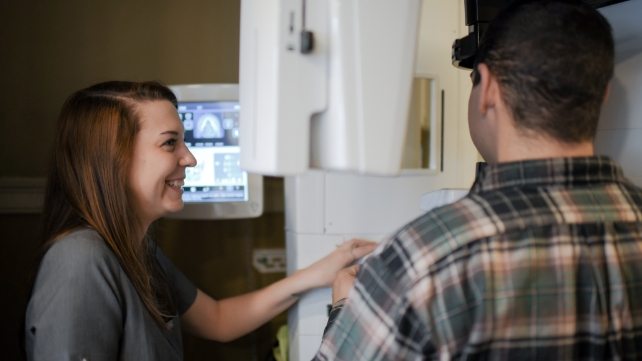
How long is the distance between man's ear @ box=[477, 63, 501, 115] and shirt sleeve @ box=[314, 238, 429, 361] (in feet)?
0.80

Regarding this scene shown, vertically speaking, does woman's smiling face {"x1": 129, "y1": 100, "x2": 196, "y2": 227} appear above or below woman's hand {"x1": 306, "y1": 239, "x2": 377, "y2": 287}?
above

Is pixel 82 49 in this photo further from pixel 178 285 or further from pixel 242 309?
pixel 242 309

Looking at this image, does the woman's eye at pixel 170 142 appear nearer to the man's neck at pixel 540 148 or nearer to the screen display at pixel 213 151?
the screen display at pixel 213 151

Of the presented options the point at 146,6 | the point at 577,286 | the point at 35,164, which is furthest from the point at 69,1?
the point at 577,286

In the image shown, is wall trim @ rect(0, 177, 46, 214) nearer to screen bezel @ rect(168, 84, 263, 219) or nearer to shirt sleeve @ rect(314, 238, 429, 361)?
screen bezel @ rect(168, 84, 263, 219)

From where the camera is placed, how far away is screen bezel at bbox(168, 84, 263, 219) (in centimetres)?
148

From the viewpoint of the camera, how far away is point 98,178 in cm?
108

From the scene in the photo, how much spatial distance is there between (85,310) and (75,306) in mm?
18

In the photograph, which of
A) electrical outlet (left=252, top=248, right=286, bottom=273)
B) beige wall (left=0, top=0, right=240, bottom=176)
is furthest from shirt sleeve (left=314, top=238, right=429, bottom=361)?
beige wall (left=0, top=0, right=240, bottom=176)

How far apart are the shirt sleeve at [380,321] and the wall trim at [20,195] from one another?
1340 millimetres

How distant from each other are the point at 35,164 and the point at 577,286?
5.38 ft

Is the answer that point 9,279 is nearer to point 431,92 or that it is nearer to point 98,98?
point 98,98

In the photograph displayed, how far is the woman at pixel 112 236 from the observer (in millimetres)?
946

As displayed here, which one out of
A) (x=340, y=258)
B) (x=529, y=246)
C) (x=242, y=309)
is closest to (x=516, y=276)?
(x=529, y=246)
